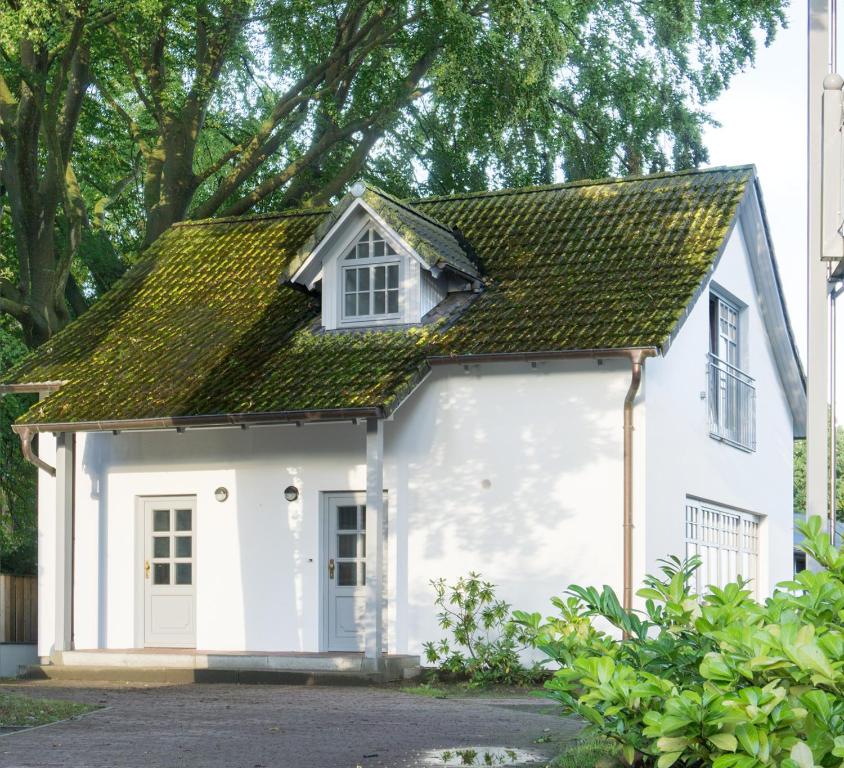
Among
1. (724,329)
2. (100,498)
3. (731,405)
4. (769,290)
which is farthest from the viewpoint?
(769,290)

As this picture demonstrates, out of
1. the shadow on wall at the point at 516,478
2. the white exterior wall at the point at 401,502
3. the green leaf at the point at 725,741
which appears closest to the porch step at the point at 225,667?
the white exterior wall at the point at 401,502

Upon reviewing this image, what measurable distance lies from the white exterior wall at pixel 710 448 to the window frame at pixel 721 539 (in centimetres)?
13

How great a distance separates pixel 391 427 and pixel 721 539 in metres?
5.44

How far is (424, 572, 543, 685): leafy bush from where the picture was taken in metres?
16.3

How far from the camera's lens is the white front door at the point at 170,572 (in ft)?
61.1

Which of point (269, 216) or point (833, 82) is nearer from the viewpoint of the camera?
point (833, 82)

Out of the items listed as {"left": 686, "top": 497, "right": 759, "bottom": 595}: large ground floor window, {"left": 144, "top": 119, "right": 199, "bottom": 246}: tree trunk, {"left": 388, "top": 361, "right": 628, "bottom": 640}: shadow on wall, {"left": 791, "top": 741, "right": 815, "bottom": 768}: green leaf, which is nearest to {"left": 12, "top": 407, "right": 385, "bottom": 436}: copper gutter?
{"left": 388, "top": 361, "right": 628, "bottom": 640}: shadow on wall

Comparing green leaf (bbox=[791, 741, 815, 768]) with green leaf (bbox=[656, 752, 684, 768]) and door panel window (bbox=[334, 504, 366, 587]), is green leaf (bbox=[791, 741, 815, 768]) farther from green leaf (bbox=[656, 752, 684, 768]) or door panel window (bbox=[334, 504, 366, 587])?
door panel window (bbox=[334, 504, 366, 587])

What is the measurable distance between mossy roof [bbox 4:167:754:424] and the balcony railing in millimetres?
2291

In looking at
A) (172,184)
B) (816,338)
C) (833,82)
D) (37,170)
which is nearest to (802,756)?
(816,338)

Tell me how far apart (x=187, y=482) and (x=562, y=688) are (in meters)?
13.6

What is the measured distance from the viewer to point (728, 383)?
66.4 feet

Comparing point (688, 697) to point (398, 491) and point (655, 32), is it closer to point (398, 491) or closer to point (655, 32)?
point (398, 491)

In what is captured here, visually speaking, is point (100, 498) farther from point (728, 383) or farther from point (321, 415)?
point (728, 383)
